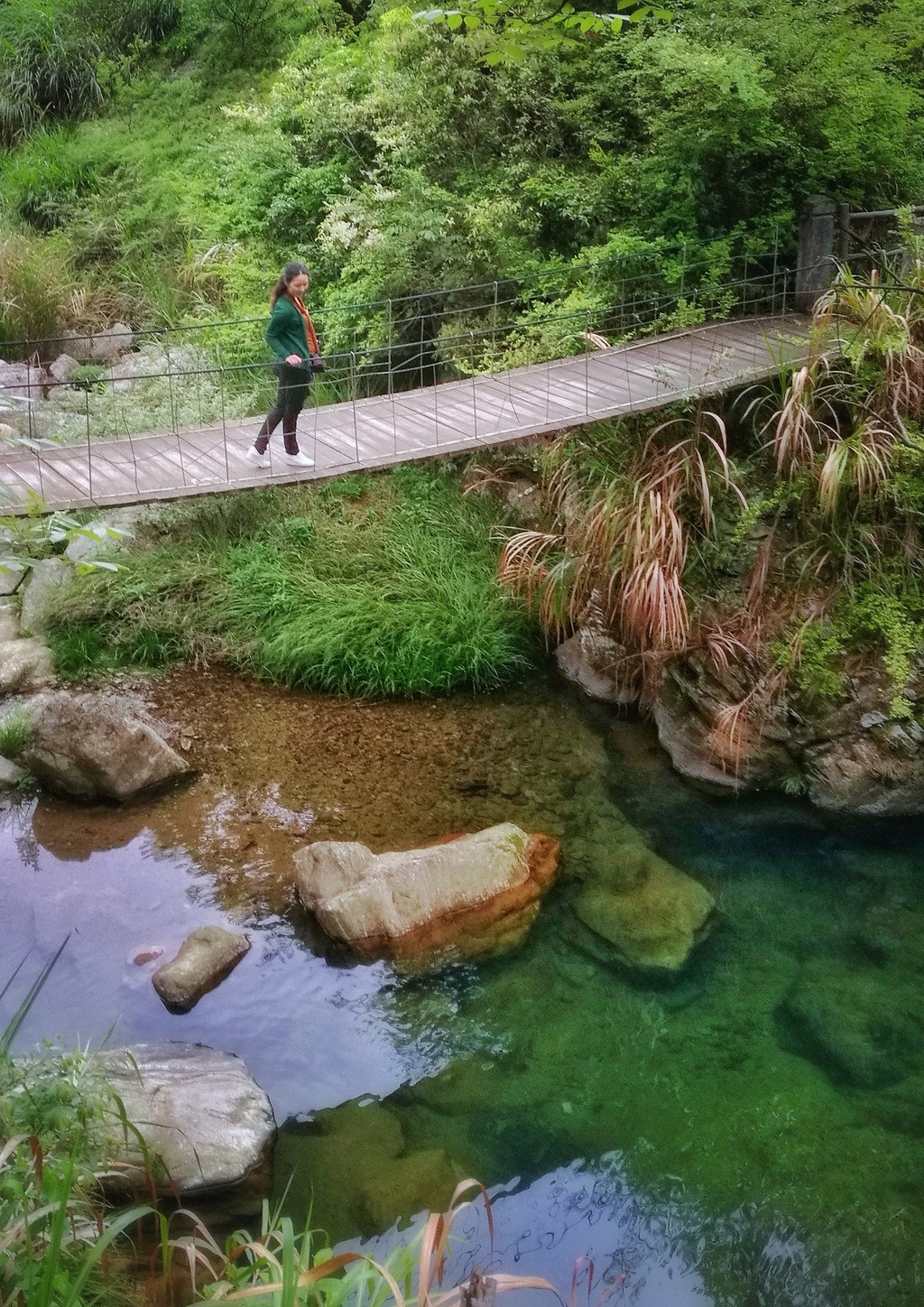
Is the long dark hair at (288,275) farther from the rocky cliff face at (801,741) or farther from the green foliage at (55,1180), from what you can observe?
the green foliage at (55,1180)

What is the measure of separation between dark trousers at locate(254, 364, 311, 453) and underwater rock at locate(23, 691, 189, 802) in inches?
65.8

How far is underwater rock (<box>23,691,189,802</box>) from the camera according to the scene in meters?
5.14

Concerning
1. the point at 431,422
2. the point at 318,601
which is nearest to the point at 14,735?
the point at 318,601

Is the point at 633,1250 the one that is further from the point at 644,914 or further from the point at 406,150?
the point at 406,150

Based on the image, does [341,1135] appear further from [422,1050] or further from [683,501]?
[683,501]

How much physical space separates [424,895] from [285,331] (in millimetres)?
A: 3038

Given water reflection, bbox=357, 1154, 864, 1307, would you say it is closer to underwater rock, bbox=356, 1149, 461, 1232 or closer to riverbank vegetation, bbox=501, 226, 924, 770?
underwater rock, bbox=356, 1149, 461, 1232

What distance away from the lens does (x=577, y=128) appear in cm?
753

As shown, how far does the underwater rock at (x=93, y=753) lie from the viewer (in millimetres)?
5141

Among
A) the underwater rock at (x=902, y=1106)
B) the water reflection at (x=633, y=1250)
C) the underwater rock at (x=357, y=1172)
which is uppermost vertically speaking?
the underwater rock at (x=357, y=1172)

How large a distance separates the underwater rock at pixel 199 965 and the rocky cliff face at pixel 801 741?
2554 mm

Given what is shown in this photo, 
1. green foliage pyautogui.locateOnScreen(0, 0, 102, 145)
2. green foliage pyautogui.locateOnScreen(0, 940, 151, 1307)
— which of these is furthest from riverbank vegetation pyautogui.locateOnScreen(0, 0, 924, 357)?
green foliage pyautogui.locateOnScreen(0, 940, 151, 1307)

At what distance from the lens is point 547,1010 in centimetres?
416

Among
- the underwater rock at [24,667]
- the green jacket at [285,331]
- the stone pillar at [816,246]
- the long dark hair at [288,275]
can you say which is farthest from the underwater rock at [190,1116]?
the stone pillar at [816,246]
